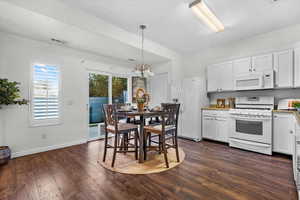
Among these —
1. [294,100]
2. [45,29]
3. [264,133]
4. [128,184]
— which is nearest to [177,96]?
[264,133]

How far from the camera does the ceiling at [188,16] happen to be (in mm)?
2432

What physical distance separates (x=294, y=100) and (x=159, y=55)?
328 centimetres

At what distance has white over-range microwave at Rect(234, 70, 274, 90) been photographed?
10.5 feet

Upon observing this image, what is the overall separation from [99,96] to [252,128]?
156 inches

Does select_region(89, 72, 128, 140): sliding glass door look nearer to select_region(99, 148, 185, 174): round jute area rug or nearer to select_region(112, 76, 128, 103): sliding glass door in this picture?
select_region(112, 76, 128, 103): sliding glass door

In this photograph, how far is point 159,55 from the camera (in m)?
4.20

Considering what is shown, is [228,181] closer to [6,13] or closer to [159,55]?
[159,55]

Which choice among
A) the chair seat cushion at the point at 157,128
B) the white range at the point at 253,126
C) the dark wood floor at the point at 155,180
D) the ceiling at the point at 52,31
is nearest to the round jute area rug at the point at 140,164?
the dark wood floor at the point at 155,180

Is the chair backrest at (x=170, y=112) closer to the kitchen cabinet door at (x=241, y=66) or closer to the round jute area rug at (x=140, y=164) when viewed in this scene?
the round jute area rug at (x=140, y=164)

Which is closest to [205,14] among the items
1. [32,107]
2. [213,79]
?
[213,79]

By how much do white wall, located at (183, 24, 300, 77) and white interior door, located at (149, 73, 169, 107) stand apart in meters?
0.79

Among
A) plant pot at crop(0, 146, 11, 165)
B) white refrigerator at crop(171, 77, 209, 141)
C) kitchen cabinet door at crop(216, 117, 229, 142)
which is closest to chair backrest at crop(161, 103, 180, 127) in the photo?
white refrigerator at crop(171, 77, 209, 141)

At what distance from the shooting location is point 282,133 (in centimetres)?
285

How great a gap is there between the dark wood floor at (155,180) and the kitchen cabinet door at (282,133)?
189 mm
